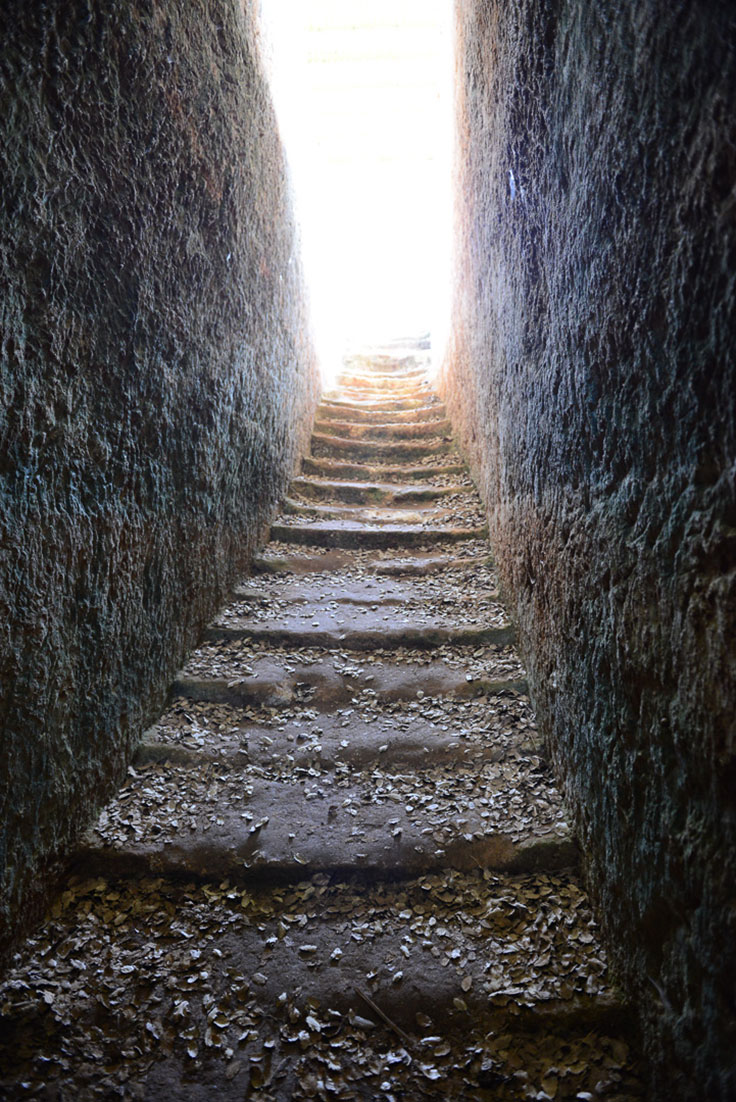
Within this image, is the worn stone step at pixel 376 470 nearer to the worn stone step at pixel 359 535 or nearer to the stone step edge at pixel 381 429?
the stone step edge at pixel 381 429

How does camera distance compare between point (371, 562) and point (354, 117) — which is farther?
point (354, 117)

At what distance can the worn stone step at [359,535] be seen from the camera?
4016 mm

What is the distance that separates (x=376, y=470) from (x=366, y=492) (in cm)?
45

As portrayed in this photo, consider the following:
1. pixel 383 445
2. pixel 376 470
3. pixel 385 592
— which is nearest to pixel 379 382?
pixel 383 445

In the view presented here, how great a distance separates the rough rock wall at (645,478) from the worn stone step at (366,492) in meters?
2.36

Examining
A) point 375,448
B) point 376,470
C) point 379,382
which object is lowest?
point 376,470

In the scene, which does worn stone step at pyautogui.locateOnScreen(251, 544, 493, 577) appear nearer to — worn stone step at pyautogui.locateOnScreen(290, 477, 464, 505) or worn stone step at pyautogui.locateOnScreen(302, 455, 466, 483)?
worn stone step at pyautogui.locateOnScreen(290, 477, 464, 505)

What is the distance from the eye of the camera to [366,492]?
4.81m

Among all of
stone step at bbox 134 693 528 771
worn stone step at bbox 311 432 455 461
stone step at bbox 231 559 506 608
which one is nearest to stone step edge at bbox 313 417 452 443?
worn stone step at bbox 311 432 455 461

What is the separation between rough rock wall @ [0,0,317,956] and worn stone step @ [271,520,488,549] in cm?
78

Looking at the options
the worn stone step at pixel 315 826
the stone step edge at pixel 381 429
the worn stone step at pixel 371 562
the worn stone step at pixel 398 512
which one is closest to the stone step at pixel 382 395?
the stone step edge at pixel 381 429

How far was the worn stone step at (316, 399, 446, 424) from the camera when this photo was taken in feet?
19.7

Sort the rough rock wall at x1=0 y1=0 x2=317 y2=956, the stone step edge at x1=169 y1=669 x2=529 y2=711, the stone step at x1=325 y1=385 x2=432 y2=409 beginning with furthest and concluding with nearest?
the stone step at x1=325 y1=385 x2=432 y2=409 → the stone step edge at x1=169 y1=669 x2=529 y2=711 → the rough rock wall at x1=0 y1=0 x2=317 y2=956

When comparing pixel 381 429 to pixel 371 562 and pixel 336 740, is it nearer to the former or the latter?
pixel 371 562
